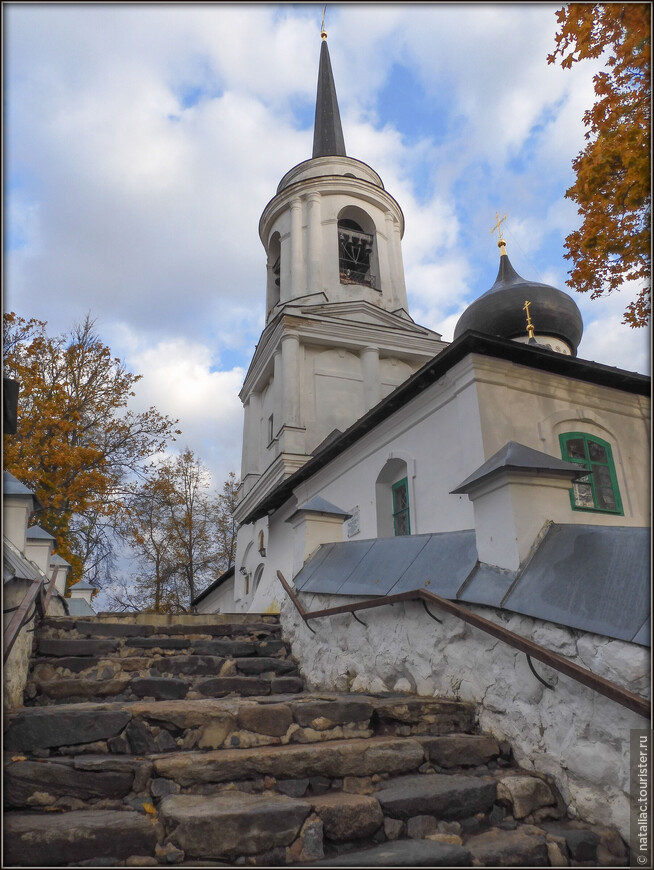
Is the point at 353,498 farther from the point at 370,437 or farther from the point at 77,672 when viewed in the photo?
the point at 77,672

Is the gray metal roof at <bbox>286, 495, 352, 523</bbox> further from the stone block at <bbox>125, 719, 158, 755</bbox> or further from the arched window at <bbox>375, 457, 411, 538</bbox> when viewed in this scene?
the stone block at <bbox>125, 719, 158, 755</bbox>

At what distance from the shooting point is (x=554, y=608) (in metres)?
3.77

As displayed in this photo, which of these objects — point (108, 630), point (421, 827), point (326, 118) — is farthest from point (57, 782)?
point (326, 118)

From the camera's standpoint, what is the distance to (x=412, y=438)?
37.0 feet

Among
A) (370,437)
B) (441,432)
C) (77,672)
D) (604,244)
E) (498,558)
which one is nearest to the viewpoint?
(498,558)

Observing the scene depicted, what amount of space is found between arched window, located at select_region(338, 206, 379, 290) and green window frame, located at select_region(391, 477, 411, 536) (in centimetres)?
1175

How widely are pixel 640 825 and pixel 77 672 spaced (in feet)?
14.9

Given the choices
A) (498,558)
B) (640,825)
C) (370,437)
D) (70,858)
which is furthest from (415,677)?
(370,437)

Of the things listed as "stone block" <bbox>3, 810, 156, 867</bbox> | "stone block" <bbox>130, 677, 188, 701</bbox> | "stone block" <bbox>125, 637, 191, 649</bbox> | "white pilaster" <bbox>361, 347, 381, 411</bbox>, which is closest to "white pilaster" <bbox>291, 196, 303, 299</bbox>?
"white pilaster" <bbox>361, 347, 381, 411</bbox>

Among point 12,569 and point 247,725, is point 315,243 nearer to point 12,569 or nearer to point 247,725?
point 12,569

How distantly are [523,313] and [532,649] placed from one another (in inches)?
633

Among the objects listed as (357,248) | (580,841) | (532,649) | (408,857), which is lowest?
(580,841)

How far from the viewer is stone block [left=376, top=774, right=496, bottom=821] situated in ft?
10.1

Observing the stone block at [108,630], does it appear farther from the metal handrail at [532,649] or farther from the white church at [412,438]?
the metal handrail at [532,649]
